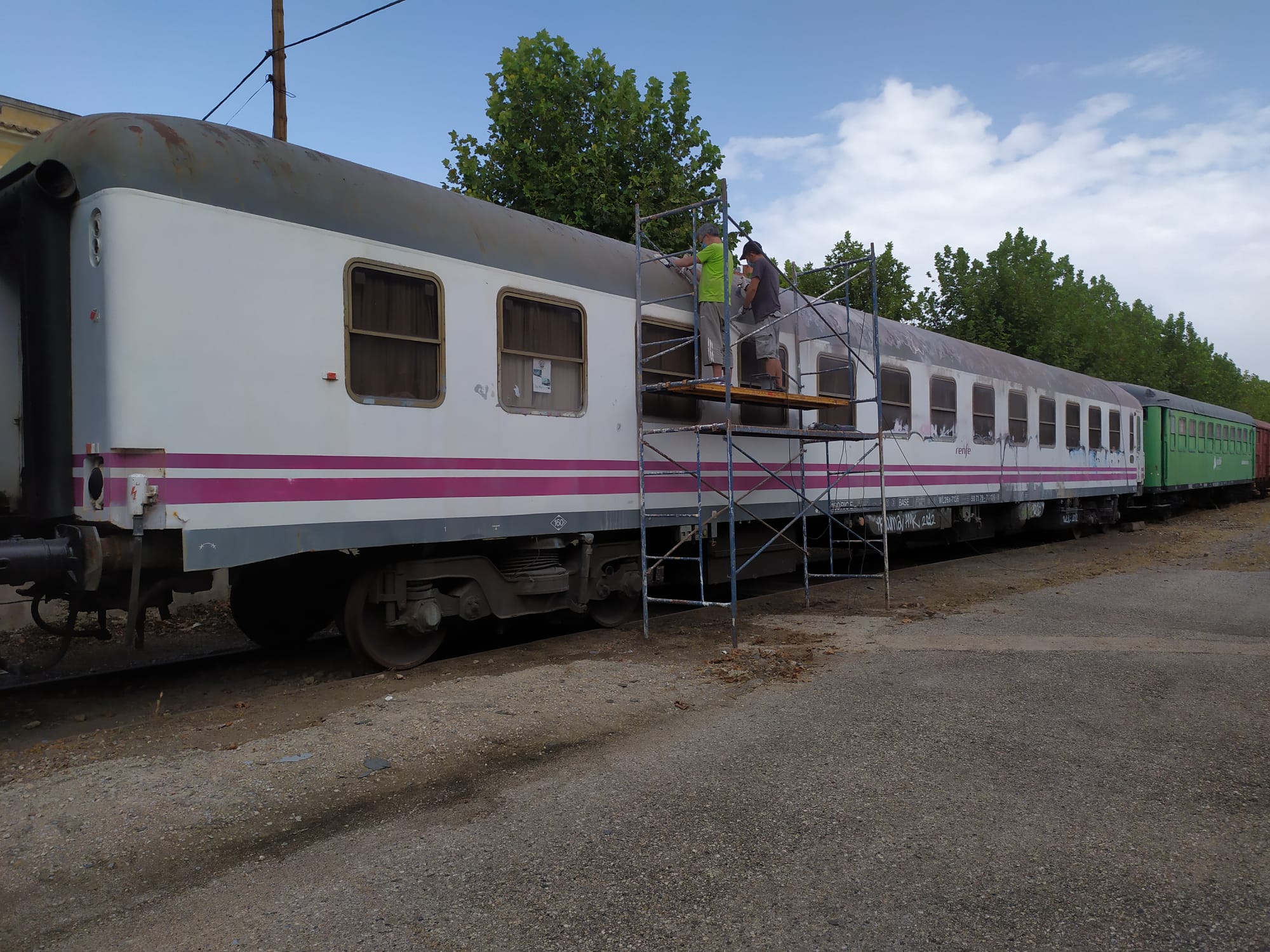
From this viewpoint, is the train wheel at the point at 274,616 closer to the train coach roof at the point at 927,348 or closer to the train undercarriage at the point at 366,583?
the train undercarriage at the point at 366,583

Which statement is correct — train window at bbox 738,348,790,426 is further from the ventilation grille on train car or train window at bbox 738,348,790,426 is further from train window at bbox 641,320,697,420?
the ventilation grille on train car

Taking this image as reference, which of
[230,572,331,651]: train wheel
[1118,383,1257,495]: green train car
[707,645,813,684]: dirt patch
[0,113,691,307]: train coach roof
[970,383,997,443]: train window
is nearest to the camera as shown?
[0,113,691,307]: train coach roof

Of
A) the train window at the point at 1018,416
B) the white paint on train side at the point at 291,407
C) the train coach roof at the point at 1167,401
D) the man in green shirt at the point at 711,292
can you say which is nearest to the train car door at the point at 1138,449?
the train coach roof at the point at 1167,401

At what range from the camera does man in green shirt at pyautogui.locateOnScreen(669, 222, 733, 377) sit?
7.87 metres

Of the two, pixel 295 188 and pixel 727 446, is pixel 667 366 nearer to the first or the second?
pixel 727 446

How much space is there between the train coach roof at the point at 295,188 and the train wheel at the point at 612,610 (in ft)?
9.44

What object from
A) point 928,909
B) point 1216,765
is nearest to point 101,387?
point 928,909

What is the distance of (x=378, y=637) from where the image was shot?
20.6ft

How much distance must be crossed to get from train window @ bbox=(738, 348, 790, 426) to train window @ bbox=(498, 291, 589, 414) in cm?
216

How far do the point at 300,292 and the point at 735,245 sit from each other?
4.35 metres

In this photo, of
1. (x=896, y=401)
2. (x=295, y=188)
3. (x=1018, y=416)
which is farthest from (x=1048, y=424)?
(x=295, y=188)

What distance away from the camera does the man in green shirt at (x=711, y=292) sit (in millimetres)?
7871

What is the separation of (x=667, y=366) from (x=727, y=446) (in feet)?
Result: 3.37

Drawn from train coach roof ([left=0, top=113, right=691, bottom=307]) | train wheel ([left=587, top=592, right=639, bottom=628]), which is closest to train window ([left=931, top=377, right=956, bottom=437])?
train wheel ([left=587, top=592, right=639, bottom=628])
